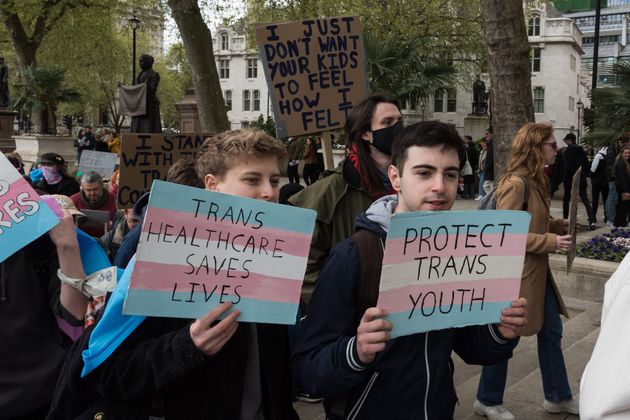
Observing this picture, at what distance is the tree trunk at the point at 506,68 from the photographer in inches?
294

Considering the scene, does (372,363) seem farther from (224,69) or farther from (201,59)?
(224,69)

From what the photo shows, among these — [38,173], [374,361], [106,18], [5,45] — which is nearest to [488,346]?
[374,361]

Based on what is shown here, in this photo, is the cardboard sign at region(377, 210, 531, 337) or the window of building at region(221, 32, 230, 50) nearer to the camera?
the cardboard sign at region(377, 210, 531, 337)

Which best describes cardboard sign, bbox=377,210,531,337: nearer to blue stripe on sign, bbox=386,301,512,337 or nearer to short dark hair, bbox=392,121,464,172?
blue stripe on sign, bbox=386,301,512,337

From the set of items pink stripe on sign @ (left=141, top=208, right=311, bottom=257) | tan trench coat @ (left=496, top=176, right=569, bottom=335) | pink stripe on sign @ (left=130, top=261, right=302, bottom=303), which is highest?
pink stripe on sign @ (left=141, top=208, right=311, bottom=257)

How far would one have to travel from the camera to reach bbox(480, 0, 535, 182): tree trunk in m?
7.46

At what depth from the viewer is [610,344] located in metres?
1.32

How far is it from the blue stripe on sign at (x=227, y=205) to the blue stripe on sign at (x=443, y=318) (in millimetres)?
369

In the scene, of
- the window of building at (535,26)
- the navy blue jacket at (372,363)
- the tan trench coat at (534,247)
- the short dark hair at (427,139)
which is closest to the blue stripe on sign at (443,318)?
the navy blue jacket at (372,363)

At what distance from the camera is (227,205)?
1.88 meters

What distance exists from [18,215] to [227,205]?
94cm

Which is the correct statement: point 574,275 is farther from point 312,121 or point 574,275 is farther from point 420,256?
point 420,256

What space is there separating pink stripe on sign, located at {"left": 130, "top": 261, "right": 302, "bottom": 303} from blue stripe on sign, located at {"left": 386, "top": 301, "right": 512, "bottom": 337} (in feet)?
1.02

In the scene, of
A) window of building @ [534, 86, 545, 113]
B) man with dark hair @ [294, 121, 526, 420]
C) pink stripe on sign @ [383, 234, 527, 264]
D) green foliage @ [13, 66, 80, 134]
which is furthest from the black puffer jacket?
window of building @ [534, 86, 545, 113]
